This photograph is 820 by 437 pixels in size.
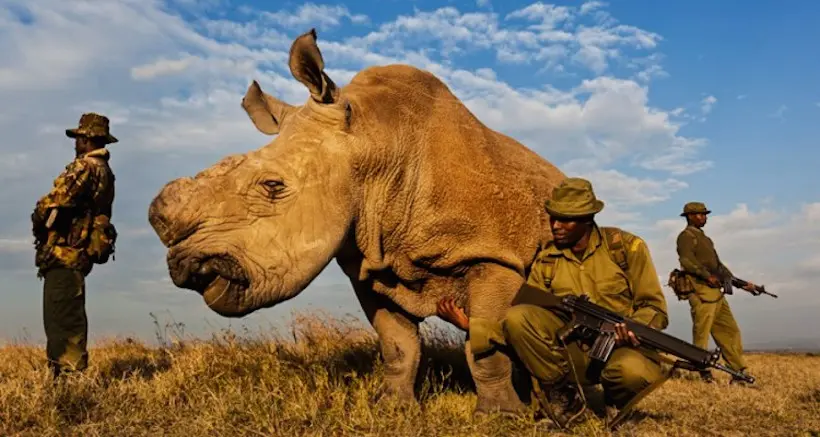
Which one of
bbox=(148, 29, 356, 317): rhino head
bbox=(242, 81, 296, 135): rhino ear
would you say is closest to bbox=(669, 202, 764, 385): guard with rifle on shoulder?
bbox=(242, 81, 296, 135): rhino ear

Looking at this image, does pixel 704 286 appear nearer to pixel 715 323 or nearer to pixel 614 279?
pixel 715 323

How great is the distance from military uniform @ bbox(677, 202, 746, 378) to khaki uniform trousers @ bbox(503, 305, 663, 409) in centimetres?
→ 704

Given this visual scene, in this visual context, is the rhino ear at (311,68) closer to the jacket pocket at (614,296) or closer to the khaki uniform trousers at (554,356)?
the khaki uniform trousers at (554,356)

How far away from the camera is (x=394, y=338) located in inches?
247

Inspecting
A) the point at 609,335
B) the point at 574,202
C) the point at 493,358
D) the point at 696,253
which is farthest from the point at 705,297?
the point at 609,335

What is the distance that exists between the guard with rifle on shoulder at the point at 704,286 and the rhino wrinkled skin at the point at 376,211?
5988 mm

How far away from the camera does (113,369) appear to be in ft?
25.8

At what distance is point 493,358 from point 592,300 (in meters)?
0.85

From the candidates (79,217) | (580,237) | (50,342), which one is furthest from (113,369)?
(580,237)

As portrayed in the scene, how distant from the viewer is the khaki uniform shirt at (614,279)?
17.3 ft

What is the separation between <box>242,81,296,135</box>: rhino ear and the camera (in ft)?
21.8

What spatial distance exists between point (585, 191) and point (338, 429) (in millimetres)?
2346

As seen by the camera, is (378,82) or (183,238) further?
(378,82)

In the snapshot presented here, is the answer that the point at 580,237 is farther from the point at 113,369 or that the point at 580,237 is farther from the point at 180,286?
the point at 113,369
